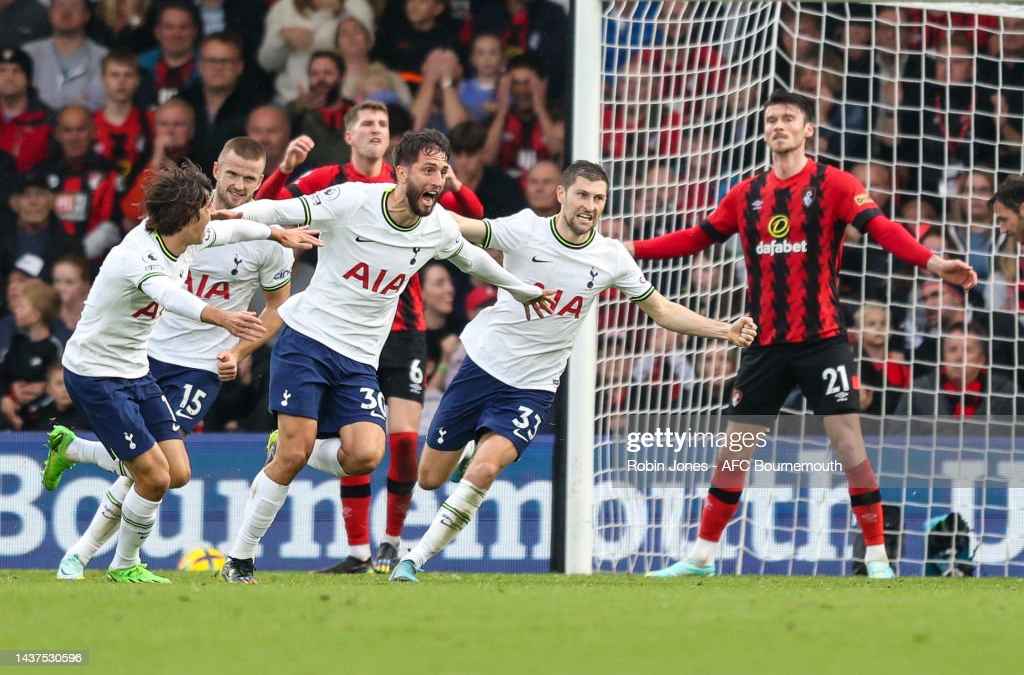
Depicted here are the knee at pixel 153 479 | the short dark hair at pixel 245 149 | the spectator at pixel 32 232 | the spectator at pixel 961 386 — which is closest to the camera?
the knee at pixel 153 479

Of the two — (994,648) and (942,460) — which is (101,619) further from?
(942,460)

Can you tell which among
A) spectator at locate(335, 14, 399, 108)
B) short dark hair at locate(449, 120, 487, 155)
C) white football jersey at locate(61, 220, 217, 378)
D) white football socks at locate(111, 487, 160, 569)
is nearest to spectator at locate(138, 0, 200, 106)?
spectator at locate(335, 14, 399, 108)

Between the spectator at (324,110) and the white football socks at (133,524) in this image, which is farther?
the spectator at (324,110)

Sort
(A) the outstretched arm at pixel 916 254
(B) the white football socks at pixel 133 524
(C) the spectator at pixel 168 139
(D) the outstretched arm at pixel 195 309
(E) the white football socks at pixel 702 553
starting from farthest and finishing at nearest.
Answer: (C) the spectator at pixel 168 139 → (E) the white football socks at pixel 702 553 → (A) the outstretched arm at pixel 916 254 → (B) the white football socks at pixel 133 524 → (D) the outstretched arm at pixel 195 309

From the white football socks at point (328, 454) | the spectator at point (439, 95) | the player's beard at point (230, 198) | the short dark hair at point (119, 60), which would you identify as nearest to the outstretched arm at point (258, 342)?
the player's beard at point (230, 198)

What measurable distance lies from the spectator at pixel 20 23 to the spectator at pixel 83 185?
2.43ft

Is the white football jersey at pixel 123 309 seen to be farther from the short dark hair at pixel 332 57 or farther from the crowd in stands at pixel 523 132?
the short dark hair at pixel 332 57

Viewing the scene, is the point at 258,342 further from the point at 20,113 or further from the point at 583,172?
the point at 20,113

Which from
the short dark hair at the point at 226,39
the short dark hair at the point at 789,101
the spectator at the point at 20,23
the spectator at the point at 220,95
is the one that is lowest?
the short dark hair at the point at 789,101

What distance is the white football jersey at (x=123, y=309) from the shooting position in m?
7.34

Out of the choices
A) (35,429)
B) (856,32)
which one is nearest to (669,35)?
(856,32)

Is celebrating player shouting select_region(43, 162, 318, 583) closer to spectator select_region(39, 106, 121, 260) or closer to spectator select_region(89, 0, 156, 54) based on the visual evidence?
spectator select_region(39, 106, 121, 260)

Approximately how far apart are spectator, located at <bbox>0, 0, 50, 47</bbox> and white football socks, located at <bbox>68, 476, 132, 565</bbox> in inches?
217

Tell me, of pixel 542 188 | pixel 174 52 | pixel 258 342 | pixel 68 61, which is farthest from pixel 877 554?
pixel 68 61
